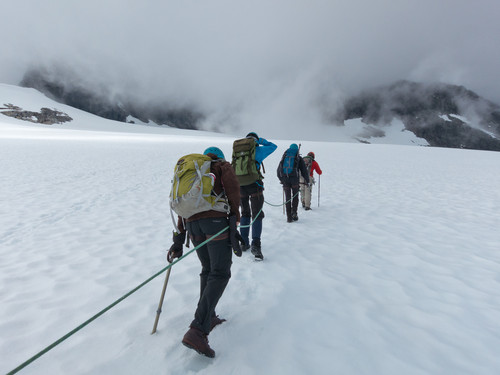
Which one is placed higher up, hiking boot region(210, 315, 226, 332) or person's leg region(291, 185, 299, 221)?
person's leg region(291, 185, 299, 221)

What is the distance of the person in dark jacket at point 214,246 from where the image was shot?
8.87ft

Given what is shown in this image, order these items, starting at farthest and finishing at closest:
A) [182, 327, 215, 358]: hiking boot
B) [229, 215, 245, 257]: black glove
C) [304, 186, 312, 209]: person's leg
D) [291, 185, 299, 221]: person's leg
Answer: [304, 186, 312, 209]: person's leg
[291, 185, 299, 221]: person's leg
[229, 215, 245, 257]: black glove
[182, 327, 215, 358]: hiking boot

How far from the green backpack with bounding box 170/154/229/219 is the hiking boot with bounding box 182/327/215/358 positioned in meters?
1.19

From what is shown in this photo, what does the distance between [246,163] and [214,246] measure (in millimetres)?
2480

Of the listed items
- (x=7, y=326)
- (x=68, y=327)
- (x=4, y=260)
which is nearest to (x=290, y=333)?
(x=68, y=327)

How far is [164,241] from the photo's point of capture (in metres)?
6.14

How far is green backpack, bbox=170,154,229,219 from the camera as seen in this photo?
107 inches

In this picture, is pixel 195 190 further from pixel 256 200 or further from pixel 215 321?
pixel 256 200

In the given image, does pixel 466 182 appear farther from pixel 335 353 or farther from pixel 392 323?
pixel 335 353

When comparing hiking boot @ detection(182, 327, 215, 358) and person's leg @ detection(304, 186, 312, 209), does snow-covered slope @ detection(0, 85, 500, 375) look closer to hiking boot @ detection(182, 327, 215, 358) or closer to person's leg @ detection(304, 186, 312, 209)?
hiking boot @ detection(182, 327, 215, 358)

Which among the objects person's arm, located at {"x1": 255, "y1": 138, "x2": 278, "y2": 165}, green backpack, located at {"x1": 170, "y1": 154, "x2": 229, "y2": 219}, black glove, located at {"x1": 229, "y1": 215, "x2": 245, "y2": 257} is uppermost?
person's arm, located at {"x1": 255, "y1": 138, "x2": 278, "y2": 165}

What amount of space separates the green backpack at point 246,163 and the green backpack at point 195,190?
2170 millimetres

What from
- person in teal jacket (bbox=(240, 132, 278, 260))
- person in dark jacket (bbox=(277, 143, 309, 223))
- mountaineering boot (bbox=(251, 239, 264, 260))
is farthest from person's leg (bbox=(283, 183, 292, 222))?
mountaineering boot (bbox=(251, 239, 264, 260))

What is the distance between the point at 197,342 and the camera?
8.63 ft
